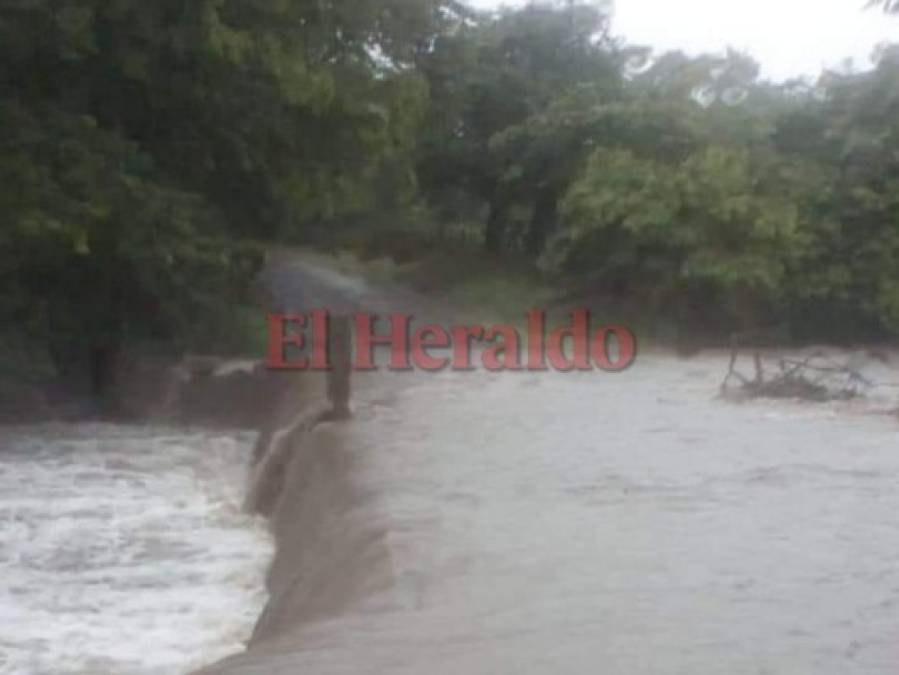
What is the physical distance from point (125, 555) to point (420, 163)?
24.6 meters

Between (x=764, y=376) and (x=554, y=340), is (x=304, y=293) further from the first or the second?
(x=764, y=376)

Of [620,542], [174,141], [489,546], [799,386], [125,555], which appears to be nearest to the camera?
[489,546]

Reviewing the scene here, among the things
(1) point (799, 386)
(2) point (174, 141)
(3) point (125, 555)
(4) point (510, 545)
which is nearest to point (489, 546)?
(4) point (510, 545)

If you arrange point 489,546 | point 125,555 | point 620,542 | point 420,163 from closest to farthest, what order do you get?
point 489,546, point 620,542, point 125,555, point 420,163

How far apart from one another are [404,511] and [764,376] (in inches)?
427

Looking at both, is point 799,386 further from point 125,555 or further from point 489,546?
point 489,546

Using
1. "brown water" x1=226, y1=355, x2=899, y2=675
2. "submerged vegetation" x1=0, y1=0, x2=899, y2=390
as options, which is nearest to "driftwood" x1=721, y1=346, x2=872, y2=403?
"brown water" x1=226, y1=355, x2=899, y2=675

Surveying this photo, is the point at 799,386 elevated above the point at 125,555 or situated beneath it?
elevated above

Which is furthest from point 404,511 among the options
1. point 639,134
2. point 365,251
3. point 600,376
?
point 365,251

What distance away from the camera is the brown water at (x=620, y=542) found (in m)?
8.65

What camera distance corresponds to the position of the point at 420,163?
127 ft

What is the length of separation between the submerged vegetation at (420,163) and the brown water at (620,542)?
5.36 m

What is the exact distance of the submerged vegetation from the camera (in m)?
22.3

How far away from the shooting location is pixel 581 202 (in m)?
31.0
